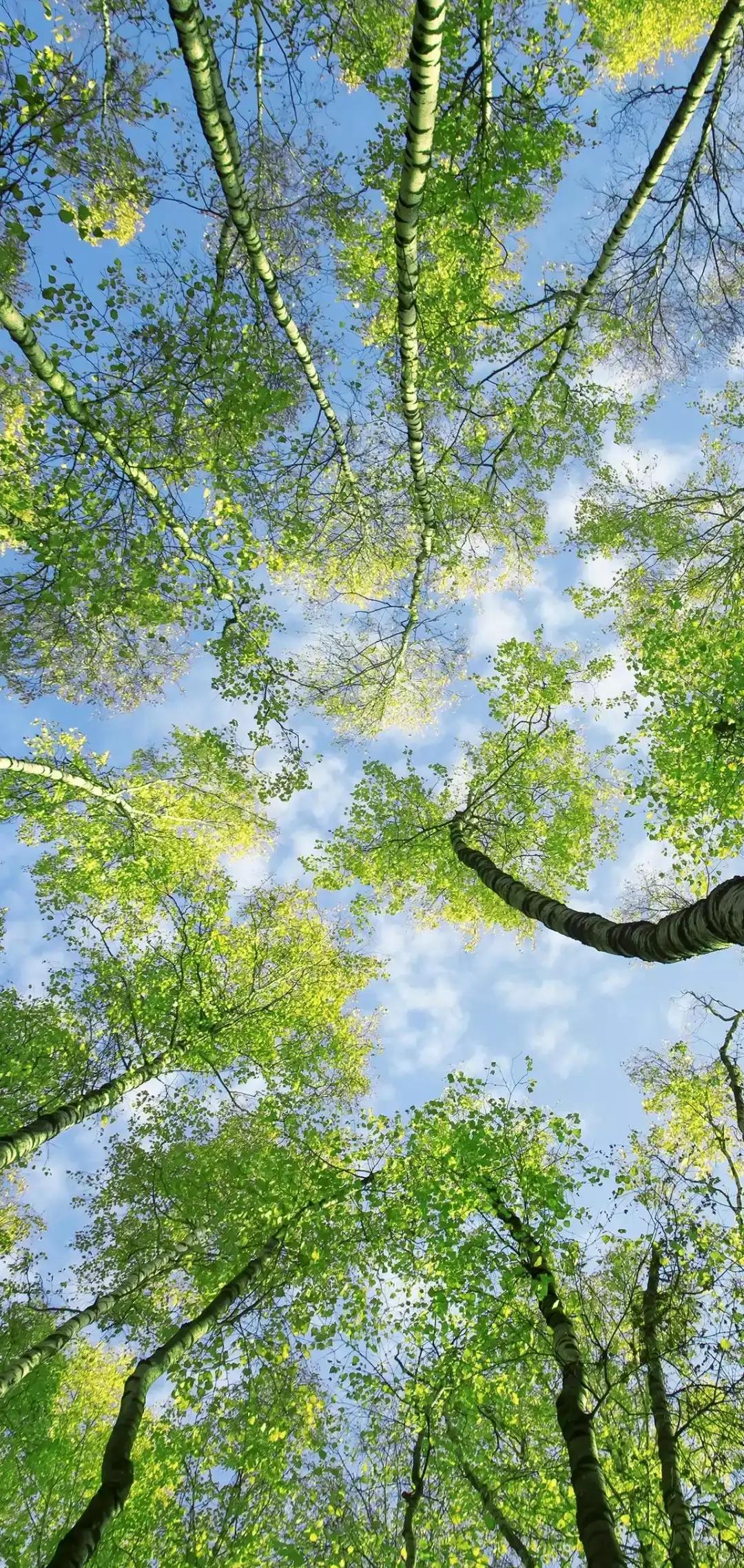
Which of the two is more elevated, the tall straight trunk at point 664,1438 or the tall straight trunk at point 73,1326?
the tall straight trunk at point 664,1438

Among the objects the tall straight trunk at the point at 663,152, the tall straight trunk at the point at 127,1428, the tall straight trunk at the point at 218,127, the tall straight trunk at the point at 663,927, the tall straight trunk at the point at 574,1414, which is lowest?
the tall straight trunk at the point at 127,1428

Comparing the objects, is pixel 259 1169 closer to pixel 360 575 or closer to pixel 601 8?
pixel 360 575

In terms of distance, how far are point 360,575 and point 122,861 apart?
7.15 metres

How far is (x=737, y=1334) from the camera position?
6398 mm

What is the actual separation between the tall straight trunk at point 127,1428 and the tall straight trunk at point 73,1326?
236 cm

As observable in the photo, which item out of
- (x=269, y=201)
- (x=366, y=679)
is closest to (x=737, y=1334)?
(x=366, y=679)

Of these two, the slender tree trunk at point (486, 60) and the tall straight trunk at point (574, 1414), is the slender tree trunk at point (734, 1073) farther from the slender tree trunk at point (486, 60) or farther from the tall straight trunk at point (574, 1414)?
the slender tree trunk at point (486, 60)

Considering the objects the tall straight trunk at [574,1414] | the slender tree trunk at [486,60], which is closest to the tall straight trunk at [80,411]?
the slender tree trunk at [486,60]

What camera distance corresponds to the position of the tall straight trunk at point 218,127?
4.94 metres

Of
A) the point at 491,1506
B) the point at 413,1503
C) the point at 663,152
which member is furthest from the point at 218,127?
the point at 491,1506

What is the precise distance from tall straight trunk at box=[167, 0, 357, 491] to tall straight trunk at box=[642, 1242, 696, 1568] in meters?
11.1

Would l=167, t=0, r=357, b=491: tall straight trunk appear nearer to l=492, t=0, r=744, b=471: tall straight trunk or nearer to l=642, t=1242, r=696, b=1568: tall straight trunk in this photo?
l=492, t=0, r=744, b=471: tall straight trunk

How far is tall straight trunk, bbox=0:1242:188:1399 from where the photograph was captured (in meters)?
9.80

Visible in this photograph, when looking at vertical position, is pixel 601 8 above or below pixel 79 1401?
above
